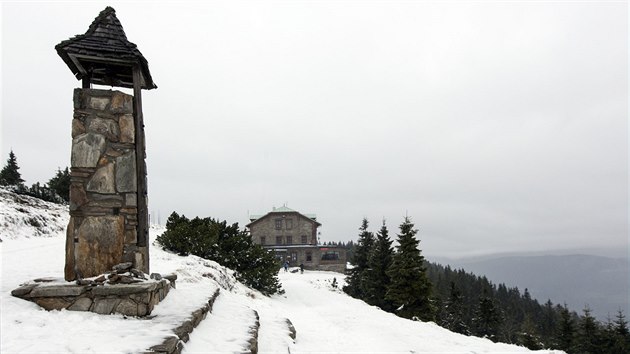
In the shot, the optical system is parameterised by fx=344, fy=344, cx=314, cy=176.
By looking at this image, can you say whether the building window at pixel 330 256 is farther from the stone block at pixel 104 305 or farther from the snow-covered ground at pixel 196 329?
the stone block at pixel 104 305

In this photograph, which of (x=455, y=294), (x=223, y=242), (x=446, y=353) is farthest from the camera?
(x=455, y=294)

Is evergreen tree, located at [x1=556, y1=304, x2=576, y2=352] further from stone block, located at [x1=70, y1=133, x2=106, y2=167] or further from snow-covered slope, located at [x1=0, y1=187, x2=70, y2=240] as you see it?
snow-covered slope, located at [x1=0, y1=187, x2=70, y2=240]

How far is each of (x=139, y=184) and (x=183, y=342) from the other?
3.10 metres

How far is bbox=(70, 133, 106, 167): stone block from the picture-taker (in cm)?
618

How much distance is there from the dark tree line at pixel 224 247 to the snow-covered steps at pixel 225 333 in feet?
33.5

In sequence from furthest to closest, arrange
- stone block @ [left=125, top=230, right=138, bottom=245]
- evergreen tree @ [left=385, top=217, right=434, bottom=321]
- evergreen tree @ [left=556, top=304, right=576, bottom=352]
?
evergreen tree @ [left=556, top=304, right=576, bottom=352] → evergreen tree @ [left=385, top=217, right=434, bottom=321] → stone block @ [left=125, top=230, right=138, bottom=245]

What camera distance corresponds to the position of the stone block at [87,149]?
618 centimetres

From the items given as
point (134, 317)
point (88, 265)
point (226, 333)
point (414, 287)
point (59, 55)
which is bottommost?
point (414, 287)

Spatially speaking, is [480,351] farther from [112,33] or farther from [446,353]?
[112,33]

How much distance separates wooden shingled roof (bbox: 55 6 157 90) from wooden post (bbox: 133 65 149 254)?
0.29 metres

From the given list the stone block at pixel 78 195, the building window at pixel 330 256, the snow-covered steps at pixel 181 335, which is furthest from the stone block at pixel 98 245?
the building window at pixel 330 256

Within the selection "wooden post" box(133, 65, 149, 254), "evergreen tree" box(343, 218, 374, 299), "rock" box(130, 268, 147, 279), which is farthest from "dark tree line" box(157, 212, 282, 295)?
"evergreen tree" box(343, 218, 374, 299)

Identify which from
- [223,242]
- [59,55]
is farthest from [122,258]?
[223,242]

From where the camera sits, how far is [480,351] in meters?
10.3
